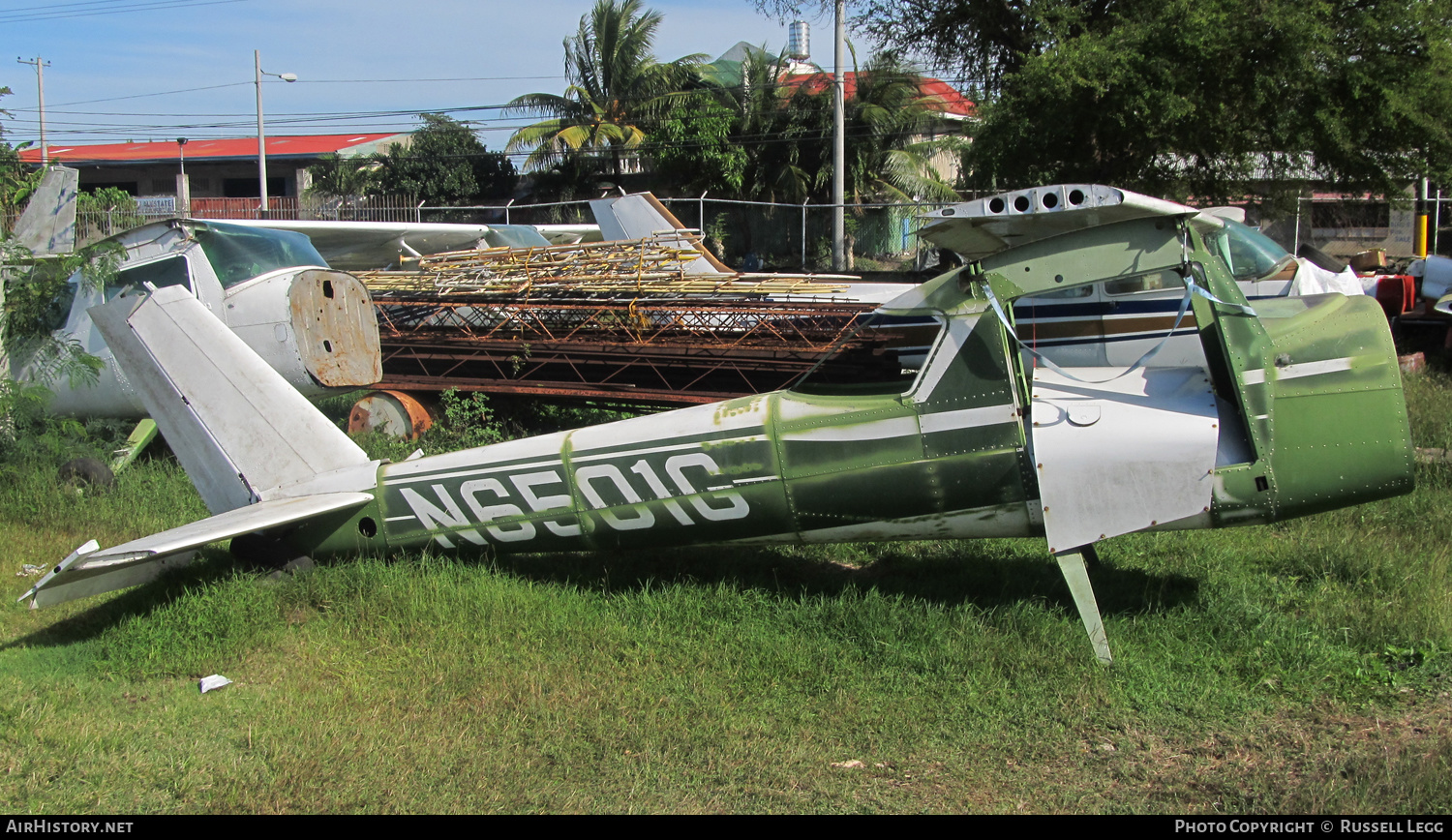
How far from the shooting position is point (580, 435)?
18.8 feet

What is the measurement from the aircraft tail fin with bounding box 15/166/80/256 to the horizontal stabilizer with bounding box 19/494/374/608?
5291mm

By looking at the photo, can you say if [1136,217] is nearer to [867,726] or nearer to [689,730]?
[867,726]

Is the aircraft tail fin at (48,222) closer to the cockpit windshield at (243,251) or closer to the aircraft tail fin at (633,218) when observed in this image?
the cockpit windshield at (243,251)

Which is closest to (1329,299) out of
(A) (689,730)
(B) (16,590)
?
(A) (689,730)

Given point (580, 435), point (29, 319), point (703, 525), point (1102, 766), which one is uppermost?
point (29, 319)

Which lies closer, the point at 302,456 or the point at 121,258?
the point at 302,456

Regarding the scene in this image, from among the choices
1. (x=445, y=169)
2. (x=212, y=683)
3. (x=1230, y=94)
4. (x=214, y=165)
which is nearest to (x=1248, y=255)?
(x=1230, y=94)

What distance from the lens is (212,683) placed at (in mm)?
→ 5234

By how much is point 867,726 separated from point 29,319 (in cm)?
915

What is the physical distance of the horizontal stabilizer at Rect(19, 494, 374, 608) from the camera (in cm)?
500

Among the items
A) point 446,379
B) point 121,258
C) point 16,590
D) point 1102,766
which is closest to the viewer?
point 1102,766

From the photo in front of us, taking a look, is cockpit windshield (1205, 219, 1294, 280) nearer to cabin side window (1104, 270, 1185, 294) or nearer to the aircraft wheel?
cabin side window (1104, 270, 1185, 294)

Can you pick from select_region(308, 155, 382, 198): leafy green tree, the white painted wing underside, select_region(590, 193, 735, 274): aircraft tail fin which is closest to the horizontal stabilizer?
the white painted wing underside

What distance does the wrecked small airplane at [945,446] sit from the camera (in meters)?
4.79
